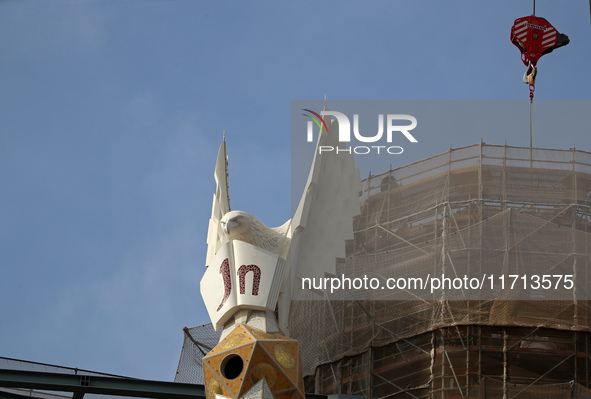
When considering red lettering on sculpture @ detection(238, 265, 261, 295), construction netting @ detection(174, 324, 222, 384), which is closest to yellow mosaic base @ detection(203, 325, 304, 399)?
red lettering on sculpture @ detection(238, 265, 261, 295)

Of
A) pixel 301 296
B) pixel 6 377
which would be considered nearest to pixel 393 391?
pixel 301 296

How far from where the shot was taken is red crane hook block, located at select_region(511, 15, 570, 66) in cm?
3638

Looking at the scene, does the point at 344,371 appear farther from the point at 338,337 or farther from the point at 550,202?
the point at 550,202

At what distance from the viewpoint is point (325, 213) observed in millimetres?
29281

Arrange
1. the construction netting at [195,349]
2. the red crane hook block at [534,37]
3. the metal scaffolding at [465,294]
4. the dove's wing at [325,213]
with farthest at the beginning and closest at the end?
the red crane hook block at [534,37], the construction netting at [195,349], the metal scaffolding at [465,294], the dove's wing at [325,213]

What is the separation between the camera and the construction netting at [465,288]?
102 ft

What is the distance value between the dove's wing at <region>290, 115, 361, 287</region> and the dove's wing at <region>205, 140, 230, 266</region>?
1.96m

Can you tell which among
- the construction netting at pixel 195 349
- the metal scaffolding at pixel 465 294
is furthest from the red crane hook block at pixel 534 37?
the construction netting at pixel 195 349

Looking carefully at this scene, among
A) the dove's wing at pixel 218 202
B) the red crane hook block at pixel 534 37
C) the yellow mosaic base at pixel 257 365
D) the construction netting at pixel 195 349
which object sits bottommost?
the yellow mosaic base at pixel 257 365

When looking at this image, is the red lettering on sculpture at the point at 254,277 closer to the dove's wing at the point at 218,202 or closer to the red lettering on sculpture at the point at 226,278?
the red lettering on sculpture at the point at 226,278

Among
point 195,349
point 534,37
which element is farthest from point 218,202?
point 534,37

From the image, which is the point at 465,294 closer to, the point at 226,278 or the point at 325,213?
the point at 325,213

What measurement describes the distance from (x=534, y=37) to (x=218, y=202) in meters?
11.4

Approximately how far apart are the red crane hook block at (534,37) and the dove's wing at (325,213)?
8.88 meters
